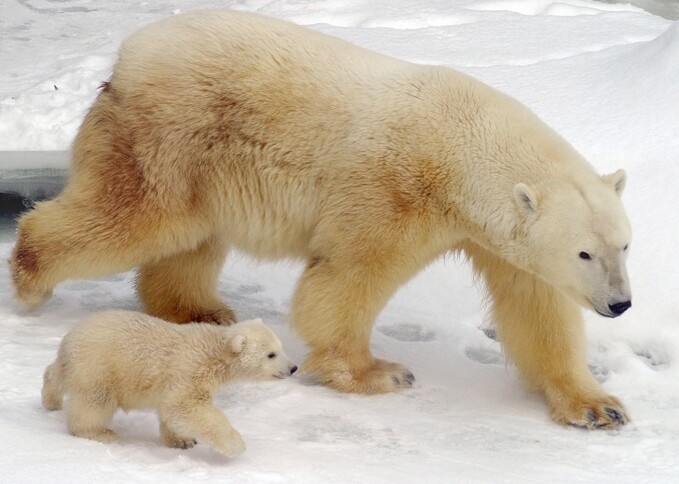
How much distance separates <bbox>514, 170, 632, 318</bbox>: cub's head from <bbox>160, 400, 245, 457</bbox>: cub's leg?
155 centimetres

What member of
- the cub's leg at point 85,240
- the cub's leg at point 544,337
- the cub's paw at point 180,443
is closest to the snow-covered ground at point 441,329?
the cub's paw at point 180,443

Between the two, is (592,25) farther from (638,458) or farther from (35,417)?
(35,417)

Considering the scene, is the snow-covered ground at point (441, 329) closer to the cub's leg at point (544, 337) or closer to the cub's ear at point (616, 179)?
the cub's leg at point (544, 337)

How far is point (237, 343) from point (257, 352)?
100mm

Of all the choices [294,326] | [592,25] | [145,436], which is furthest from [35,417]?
[592,25]

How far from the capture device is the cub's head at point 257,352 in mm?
4160

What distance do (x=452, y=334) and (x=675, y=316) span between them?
1183 mm

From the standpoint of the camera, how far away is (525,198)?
4.63 meters

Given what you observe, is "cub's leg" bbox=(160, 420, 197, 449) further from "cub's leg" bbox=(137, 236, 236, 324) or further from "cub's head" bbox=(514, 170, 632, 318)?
"cub's leg" bbox=(137, 236, 236, 324)

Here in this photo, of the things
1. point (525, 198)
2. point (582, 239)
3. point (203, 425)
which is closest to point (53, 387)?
point (203, 425)

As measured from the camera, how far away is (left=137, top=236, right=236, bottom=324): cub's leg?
5824 mm

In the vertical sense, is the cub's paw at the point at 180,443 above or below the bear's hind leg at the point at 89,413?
below

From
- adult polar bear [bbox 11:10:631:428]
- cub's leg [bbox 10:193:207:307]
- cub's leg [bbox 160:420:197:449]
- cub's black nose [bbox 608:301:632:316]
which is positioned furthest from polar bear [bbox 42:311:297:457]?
cub's black nose [bbox 608:301:632:316]

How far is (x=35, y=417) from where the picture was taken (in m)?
4.23
